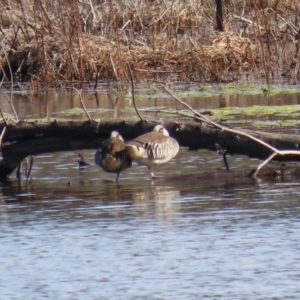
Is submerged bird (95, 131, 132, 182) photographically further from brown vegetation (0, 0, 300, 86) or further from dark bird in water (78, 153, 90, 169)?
brown vegetation (0, 0, 300, 86)

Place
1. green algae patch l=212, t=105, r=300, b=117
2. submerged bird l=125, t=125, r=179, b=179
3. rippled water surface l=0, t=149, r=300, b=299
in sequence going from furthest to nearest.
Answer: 1. green algae patch l=212, t=105, r=300, b=117
2. submerged bird l=125, t=125, r=179, b=179
3. rippled water surface l=0, t=149, r=300, b=299

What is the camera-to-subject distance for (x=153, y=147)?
9102 mm

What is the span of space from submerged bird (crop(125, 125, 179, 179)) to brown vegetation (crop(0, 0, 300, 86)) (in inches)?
315

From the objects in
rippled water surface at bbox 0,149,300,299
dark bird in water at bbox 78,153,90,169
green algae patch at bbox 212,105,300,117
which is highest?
green algae patch at bbox 212,105,300,117

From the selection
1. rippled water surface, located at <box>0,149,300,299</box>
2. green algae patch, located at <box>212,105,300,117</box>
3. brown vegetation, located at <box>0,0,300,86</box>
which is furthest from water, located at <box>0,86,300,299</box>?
brown vegetation, located at <box>0,0,300,86</box>

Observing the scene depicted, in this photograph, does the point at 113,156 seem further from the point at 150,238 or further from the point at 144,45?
the point at 144,45

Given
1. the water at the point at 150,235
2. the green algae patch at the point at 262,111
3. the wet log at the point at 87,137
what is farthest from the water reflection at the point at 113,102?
the water at the point at 150,235

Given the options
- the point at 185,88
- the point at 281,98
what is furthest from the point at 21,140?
the point at 185,88

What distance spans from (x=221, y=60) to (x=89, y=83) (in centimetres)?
259

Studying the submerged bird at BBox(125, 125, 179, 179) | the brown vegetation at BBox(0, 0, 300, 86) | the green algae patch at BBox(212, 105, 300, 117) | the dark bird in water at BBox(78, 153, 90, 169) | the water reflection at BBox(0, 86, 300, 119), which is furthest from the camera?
the brown vegetation at BBox(0, 0, 300, 86)

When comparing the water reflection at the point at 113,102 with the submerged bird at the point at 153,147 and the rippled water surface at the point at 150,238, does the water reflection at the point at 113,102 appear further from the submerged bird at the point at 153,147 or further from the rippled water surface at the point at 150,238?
the rippled water surface at the point at 150,238

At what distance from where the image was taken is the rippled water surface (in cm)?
563

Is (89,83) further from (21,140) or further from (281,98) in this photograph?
(21,140)

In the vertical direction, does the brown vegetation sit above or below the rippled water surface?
above
